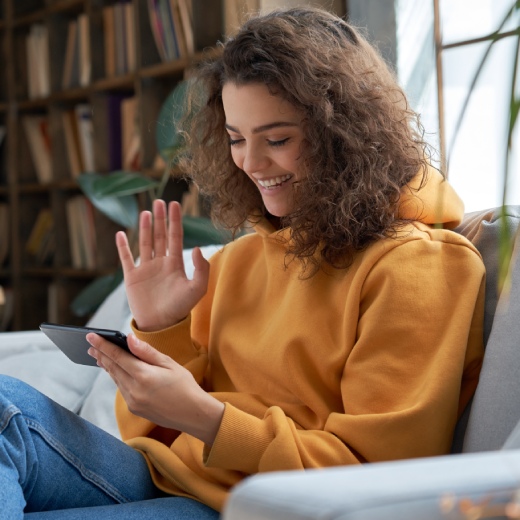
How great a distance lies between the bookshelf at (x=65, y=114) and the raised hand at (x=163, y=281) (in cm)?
164

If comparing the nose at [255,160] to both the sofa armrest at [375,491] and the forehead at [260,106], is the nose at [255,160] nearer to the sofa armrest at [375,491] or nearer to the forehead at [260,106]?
the forehead at [260,106]

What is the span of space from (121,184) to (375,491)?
2433 millimetres

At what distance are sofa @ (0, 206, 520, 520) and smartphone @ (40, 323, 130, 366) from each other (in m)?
0.39

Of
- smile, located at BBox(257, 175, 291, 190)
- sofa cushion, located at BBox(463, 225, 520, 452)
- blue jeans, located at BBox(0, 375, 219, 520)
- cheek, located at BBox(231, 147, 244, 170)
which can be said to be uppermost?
cheek, located at BBox(231, 147, 244, 170)

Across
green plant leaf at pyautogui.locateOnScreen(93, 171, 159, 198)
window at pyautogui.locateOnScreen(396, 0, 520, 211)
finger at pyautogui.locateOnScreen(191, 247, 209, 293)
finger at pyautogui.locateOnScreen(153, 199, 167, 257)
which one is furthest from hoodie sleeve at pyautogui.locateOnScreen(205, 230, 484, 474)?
green plant leaf at pyautogui.locateOnScreen(93, 171, 159, 198)

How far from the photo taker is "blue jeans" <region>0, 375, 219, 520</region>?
1184mm

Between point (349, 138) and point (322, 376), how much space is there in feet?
1.18

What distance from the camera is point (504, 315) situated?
1196 mm

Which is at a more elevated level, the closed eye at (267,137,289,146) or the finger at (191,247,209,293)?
the closed eye at (267,137,289,146)

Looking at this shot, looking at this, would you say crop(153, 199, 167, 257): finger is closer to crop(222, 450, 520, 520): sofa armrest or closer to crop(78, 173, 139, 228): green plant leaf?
crop(222, 450, 520, 520): sofa armrest

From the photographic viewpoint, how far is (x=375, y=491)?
607mm

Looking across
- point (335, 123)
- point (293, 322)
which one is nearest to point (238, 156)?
point (335, 123)

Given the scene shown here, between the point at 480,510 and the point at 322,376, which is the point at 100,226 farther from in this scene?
the point at 480,510

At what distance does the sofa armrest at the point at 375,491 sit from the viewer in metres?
0.59
